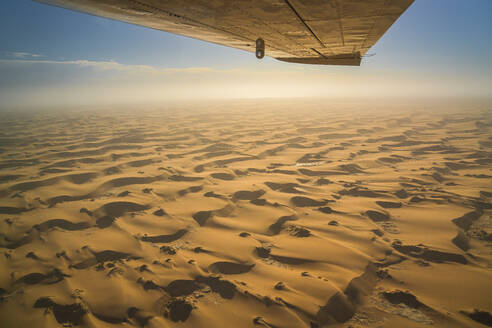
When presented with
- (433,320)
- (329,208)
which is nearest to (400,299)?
(433,320)

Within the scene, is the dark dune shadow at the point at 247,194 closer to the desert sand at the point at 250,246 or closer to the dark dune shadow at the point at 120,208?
the desert sand at the point at 250,246

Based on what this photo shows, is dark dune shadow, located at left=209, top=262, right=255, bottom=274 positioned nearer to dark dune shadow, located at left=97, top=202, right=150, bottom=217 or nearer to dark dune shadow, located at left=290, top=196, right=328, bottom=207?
dark dune shadow, located at left=290, top=196, right=328, bottom=207

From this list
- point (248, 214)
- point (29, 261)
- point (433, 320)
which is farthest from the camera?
point (248, 214)

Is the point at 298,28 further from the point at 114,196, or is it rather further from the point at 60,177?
the point at 60,177

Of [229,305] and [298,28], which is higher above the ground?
[298,28]

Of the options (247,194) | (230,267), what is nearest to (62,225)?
(230,267)

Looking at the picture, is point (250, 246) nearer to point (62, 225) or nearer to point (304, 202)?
point (304, 202)

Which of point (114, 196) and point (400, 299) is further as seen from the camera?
point (114, 196)

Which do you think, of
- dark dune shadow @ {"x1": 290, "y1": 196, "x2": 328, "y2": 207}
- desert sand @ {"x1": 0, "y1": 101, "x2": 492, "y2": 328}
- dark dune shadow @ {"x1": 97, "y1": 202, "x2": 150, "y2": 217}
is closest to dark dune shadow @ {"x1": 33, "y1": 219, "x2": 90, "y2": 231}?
desert sand @ {"x1": 0, "y1": 101, "x2": 492, "y2": 328}
